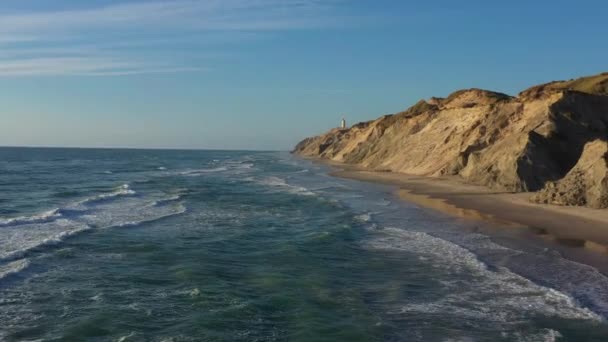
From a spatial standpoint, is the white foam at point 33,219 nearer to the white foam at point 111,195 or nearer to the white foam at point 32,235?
the white foam at point 32,235

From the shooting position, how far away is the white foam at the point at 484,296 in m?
12.5

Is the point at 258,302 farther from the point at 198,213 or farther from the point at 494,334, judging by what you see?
the point at 198,213

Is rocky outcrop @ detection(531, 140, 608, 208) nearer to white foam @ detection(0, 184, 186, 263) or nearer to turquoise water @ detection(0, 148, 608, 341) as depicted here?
turquoise water @ detection(0, 148, 608, 341)

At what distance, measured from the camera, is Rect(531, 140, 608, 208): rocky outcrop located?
86.2 ft

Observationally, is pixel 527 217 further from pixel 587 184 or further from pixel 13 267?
pixel 13 267

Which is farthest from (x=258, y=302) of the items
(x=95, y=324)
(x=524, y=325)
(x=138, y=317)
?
(x=524, y=325)

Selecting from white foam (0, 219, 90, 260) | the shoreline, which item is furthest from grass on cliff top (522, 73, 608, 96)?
white foam (0, 219, 90, 260)

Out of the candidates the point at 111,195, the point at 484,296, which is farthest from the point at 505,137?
the point at 484,296

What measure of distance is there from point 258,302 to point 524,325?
5.79 m

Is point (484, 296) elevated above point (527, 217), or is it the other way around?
point (527, 217)

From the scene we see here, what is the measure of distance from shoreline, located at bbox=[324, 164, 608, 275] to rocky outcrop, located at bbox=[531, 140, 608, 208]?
2.33 feet

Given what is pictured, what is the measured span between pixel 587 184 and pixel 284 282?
18.8 metres

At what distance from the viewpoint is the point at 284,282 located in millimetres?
15328

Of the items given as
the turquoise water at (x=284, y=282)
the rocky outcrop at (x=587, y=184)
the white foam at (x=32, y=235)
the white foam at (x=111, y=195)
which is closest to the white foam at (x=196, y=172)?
the white foam at (x=111, y=195)
